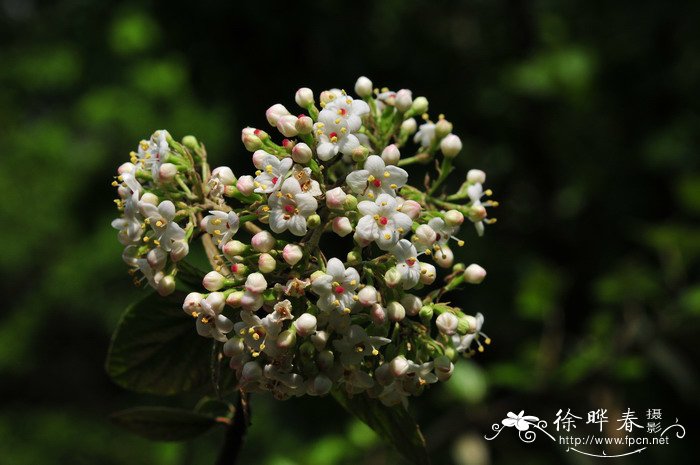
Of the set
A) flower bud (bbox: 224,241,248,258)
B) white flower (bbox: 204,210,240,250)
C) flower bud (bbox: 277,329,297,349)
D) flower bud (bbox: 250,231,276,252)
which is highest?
white flower (bbox: 204,210,240,250)

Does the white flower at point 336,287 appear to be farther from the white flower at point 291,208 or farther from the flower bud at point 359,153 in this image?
the flower bud at point 359,153

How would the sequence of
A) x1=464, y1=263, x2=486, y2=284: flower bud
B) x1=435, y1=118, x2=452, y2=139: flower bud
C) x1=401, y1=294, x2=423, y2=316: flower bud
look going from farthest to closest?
1. x1=435, y1=118, x2=452, y2=139: flower bud
2. x1=464, y1=263, x2=486, y2=284: flower bud
3. x1=401, y1=294, x2=423, y2=316: flower bud

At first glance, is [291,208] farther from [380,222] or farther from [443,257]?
[443,257]

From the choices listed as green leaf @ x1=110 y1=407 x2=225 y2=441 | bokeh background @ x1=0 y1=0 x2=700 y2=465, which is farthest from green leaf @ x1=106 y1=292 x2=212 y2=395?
bokeh background @ x1=0 y1=0 x2=700 y2=465

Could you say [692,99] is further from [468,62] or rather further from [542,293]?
[542,293]

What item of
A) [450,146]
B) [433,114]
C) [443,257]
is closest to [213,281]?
[443,257]

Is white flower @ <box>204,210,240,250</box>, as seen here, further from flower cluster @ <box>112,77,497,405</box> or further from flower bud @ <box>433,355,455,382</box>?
flower bud @ <box>433,355,455,382</box>
